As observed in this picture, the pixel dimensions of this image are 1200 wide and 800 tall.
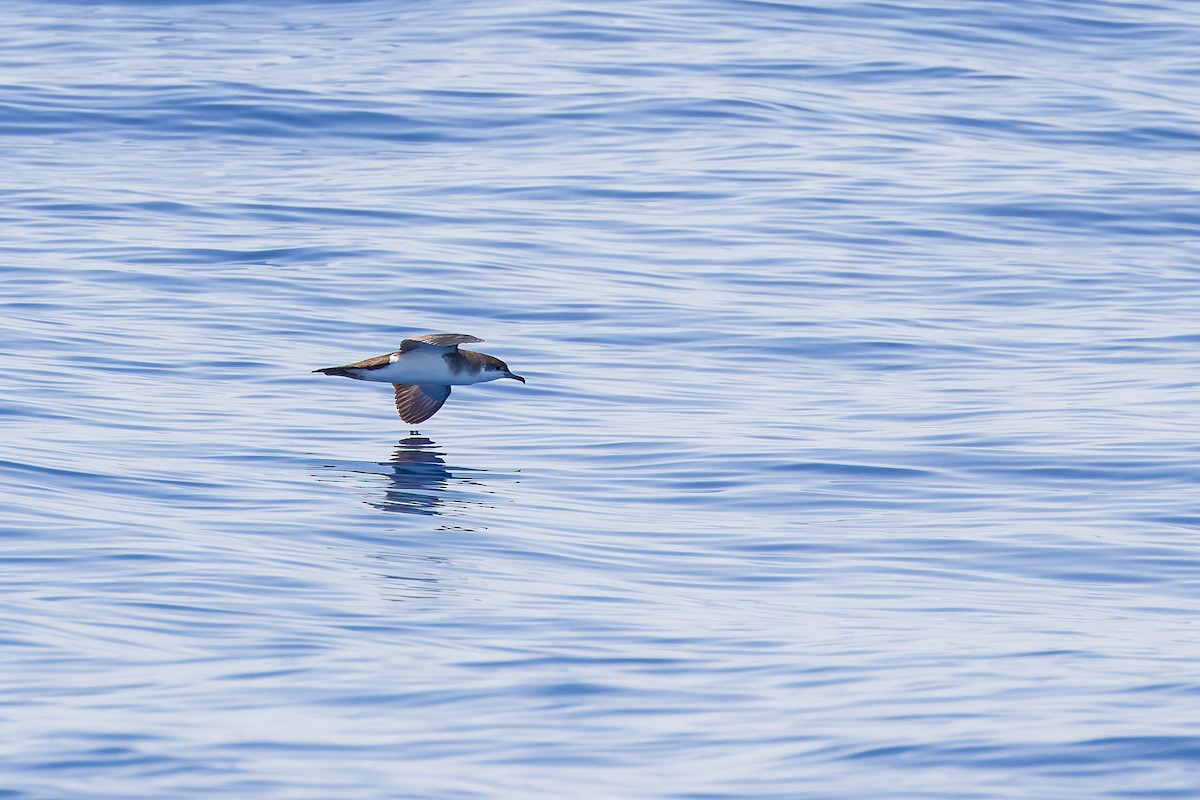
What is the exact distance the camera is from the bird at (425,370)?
1231 centimetres

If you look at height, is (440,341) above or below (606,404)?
below

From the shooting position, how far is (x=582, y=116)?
69.0ft

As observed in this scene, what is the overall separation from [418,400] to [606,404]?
1.30 m

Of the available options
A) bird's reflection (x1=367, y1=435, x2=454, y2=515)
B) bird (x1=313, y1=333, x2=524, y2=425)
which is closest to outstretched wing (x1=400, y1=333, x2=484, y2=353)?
bird (x1=313, y1=333, x2=524, y2=425)

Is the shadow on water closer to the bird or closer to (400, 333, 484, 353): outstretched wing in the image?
the bird

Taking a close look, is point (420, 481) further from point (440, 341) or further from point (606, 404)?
point (606, 404)

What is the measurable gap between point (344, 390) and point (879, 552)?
16.9ft

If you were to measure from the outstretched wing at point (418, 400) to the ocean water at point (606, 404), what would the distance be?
0.28 metres

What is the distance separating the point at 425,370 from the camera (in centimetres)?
1256

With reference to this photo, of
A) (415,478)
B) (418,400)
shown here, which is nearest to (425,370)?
(418,400)

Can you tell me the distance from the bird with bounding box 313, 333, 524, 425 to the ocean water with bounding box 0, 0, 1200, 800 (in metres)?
0.34

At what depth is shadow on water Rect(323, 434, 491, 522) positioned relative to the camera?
11.0 metres

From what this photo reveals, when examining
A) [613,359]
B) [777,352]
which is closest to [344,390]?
[613,359]

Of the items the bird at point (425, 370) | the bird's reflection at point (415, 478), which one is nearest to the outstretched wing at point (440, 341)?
the bird at point (425, 370)
